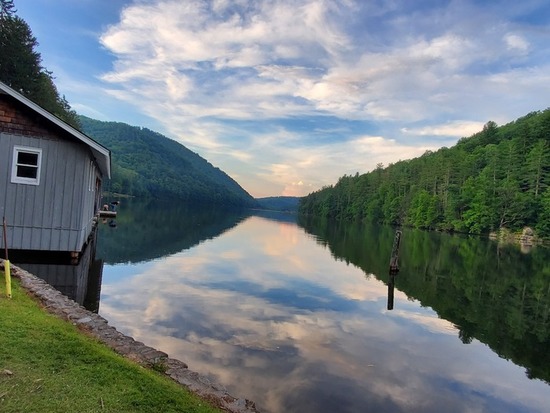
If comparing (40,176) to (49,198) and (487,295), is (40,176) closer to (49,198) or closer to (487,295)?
(49,198)

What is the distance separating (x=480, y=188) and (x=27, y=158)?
82.6m

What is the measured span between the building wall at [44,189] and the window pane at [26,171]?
1.80ft

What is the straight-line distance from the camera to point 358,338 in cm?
1172

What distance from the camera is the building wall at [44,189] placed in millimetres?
15023

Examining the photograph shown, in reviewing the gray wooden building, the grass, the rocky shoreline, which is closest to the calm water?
the rocky shoreline

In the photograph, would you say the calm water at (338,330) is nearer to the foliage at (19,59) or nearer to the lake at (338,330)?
the lake at (338,330)

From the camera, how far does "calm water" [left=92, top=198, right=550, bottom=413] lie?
8.43 m

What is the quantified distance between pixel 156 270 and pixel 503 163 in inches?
3232

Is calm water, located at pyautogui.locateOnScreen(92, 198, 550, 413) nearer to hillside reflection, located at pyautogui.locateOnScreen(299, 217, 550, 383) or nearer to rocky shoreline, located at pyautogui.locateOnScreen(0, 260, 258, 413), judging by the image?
hillside reflection, located at pyautogui.locateOnScreen(299, 217, 550, 383)

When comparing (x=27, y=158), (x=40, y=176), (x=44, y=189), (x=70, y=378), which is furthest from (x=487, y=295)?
(x=27, y=158)

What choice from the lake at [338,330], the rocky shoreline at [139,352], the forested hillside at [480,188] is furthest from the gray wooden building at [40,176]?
the forested hillside at [480,188]

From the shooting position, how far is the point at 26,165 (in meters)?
15.1

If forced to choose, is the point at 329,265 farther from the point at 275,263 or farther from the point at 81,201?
the point at 81,201

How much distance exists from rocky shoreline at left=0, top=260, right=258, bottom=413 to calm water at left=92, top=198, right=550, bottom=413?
1.15 m
